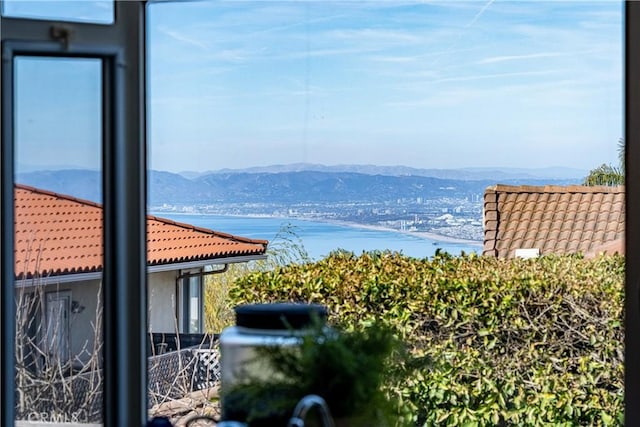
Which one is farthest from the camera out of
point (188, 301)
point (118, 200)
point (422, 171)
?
point (188, 301)

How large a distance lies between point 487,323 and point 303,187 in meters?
0.65

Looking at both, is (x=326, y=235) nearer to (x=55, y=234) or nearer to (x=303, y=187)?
(x=303, y=187)

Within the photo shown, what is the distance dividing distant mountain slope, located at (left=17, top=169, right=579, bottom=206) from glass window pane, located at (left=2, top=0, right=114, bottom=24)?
21.4 inches

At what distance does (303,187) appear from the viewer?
92.5 inches

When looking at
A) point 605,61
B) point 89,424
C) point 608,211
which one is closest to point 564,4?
point 605,61

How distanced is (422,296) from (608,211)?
57 centimetres

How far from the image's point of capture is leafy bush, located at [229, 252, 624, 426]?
2.32 metres

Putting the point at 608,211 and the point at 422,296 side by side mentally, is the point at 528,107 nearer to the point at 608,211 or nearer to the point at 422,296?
the point at 608,211

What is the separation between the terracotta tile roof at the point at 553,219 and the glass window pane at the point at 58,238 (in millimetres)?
1083

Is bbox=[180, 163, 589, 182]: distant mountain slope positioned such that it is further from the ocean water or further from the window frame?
the window frame

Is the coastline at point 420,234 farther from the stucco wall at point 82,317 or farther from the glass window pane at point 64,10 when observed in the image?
the glass window pane at point 64,10

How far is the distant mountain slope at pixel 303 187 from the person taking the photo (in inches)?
91.3

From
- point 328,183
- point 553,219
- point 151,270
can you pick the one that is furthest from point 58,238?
point 553,219

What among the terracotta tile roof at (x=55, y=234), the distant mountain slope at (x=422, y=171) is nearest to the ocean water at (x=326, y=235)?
the distant mountain slope at (x=422, y=171)
